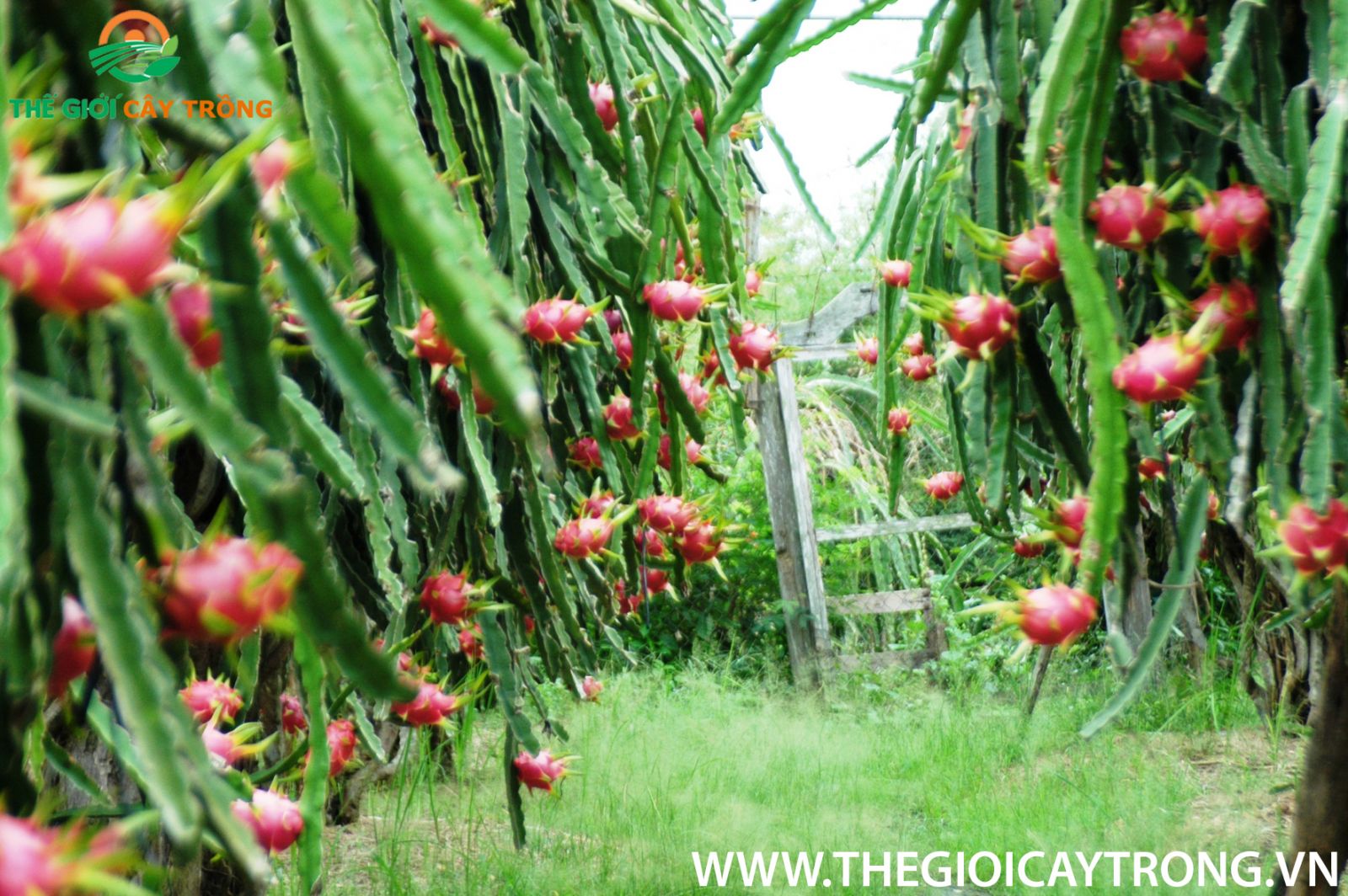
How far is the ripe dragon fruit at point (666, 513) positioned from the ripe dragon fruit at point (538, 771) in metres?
0.43

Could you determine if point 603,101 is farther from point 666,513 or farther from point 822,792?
point 822,792

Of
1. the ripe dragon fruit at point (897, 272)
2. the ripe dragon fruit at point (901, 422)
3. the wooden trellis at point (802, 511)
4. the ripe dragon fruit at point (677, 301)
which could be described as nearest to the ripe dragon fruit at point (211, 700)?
the ripe dragon fruit at point (677, 301)

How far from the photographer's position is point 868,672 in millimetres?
4820

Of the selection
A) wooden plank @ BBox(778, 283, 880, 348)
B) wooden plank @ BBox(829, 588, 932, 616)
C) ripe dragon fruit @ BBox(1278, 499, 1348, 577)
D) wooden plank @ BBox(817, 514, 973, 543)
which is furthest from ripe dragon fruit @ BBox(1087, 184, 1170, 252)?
wooden plank @ BBox(829, 588, 932, 616)

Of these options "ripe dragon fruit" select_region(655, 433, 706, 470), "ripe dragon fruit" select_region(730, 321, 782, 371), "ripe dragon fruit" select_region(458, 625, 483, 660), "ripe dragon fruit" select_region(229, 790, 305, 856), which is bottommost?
"ripe dragon fruit" select_region(458, 625, 483, 660)

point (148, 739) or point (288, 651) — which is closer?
point (148, 739)

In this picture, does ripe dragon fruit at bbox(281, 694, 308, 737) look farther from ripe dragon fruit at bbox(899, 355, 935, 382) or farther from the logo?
the logo

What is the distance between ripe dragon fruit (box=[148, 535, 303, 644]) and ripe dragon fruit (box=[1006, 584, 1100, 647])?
0.63 meters

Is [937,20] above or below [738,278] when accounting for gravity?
above

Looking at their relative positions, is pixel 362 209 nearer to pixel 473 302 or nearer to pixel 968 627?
pixel 473 302

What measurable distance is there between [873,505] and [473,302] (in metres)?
5.48

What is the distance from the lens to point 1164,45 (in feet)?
3.22

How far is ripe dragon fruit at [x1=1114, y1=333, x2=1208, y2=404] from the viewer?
87 centimetres

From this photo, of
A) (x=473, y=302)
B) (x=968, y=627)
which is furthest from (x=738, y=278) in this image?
(x=968, y=627)
